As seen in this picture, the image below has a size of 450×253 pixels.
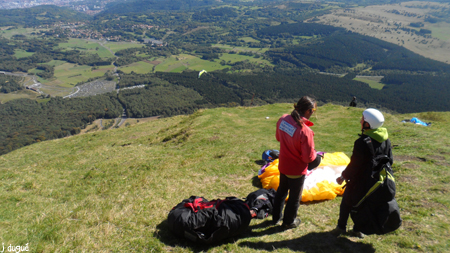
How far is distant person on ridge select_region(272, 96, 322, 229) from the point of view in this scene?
15.7ft

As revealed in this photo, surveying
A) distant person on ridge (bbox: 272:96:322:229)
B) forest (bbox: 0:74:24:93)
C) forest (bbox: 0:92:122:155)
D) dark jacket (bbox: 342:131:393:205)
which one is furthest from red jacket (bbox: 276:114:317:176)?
forest (bbox: 0:74:24:93)

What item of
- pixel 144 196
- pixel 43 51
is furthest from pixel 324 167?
pixel 43 51

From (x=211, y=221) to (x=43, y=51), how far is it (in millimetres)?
259392

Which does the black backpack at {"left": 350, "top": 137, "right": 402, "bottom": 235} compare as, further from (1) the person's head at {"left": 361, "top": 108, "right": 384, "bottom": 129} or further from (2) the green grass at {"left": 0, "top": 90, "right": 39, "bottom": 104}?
(2) the green grass at {"left": 0, "top": 90, "right": 39, "bottom": 104}

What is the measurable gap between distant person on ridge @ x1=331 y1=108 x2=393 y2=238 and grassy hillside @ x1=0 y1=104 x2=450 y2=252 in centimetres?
136

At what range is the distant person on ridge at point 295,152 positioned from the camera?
480cm

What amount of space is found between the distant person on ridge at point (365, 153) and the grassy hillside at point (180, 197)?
1.36 metres

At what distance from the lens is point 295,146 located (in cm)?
495

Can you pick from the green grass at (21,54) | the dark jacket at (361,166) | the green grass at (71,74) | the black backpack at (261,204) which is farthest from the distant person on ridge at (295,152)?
the green grass at (21,54)

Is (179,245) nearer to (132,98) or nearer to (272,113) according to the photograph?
(272,113)

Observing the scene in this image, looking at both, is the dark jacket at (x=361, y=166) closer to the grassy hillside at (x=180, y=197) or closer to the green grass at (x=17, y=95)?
the grassy hillside at (x=180, y=197)

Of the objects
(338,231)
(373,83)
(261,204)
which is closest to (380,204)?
(338,231)

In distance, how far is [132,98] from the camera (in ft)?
396

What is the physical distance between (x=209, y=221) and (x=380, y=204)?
12.6 feet
